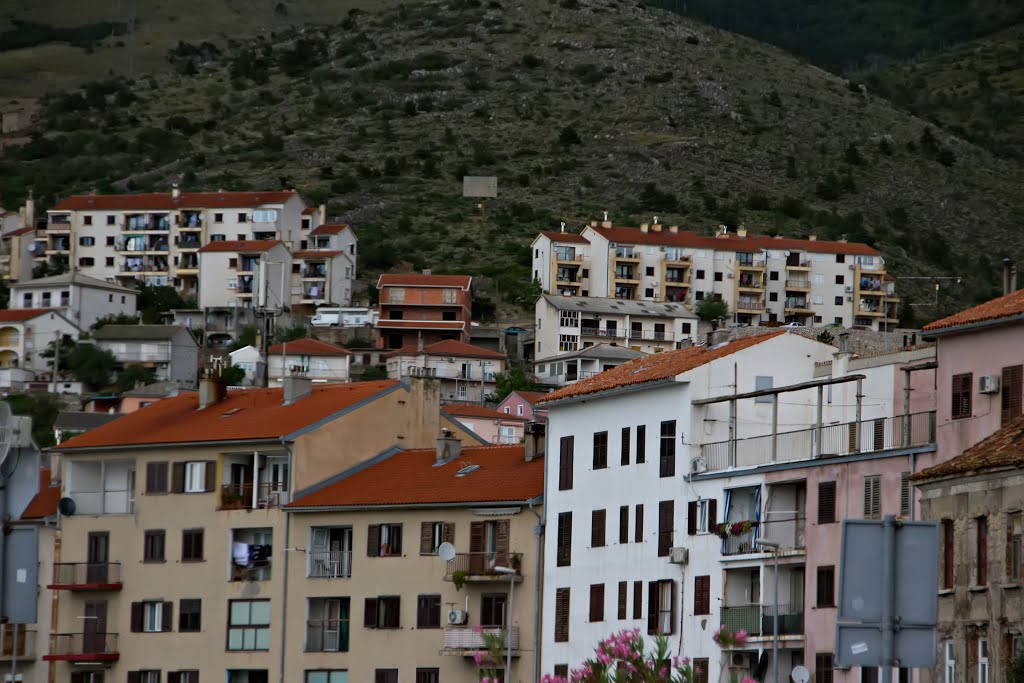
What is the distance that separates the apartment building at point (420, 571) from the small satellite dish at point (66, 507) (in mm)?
8646

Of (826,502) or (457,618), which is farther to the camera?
(457,618)

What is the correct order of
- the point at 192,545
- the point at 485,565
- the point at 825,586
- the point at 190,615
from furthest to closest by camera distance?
the point at 192,545 → the point at 190,615 → the point at 485,565 → the point at 825,586

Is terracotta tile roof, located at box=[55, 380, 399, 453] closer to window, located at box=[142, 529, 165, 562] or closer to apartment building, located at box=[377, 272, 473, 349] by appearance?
window, located at box=[142, 529, 165, 562]

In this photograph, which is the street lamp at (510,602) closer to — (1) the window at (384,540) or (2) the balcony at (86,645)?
(1) the window at (384,540)

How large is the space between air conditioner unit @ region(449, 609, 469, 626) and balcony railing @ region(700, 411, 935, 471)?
373 inches

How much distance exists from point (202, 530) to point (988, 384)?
33.3 metres

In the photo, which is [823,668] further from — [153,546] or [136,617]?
[153,546]

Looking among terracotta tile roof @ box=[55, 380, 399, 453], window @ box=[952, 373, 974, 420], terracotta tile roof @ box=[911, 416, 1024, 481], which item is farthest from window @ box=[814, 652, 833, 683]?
terracotta tile roof @ box=[55, 380, 399, 453]

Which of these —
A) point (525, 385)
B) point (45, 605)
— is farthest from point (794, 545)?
point (525, 385)

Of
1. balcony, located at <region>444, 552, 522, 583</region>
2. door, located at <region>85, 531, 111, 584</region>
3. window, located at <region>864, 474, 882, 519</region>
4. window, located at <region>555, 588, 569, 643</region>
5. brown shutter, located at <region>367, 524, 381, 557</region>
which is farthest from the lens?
door, located at <region>85, 531, 111, 584</region>

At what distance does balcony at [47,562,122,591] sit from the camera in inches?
2936

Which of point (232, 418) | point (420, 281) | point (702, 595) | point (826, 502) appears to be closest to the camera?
point (826, 502)

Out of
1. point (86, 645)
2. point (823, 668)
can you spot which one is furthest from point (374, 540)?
point (823, 668)

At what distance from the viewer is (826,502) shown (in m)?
54.7
